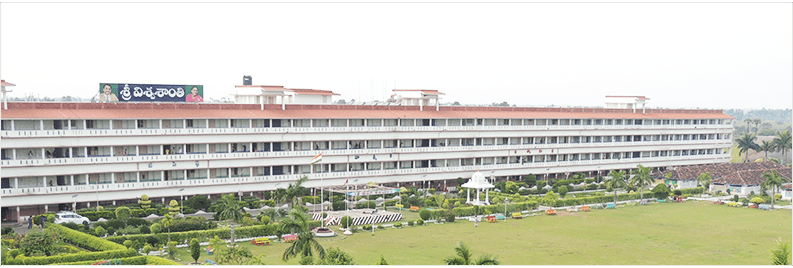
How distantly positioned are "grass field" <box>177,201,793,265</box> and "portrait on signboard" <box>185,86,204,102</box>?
25473 millimetres

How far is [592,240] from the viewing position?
204 ft

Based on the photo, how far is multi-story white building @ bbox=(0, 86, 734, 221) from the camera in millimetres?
67750

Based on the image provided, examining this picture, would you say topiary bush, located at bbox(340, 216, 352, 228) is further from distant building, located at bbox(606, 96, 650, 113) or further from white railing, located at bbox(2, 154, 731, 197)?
distant building, located at bbox(606, 96, 650, 113)

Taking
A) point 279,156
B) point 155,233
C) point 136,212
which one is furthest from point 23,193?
point 279,156

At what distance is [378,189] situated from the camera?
7875 centimetres

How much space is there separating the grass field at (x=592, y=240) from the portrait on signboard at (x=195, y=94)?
83.6 feet

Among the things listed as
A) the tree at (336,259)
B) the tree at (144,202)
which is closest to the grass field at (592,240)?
the tree at (336,259)

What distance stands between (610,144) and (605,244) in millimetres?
50159

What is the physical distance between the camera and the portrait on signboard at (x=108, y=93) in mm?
72000

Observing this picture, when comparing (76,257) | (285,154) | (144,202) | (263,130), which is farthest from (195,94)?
(76,257)

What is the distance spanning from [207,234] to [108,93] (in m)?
23.2

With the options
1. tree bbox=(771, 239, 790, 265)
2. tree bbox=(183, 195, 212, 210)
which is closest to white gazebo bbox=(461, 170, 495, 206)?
tree bbox=(183, 195, 212, 210)

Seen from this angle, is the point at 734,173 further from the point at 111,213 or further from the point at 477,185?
the point at 111,213

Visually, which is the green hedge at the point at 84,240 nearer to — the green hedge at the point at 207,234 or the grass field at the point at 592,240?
the green hedge at the point at 207,234
